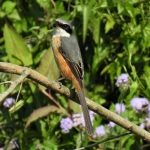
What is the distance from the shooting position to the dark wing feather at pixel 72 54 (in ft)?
12.7

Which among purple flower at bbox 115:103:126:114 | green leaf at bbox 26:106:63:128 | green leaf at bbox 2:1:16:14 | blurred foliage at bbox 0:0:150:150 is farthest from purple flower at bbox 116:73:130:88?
green leaf at bbox 2:1:16:14

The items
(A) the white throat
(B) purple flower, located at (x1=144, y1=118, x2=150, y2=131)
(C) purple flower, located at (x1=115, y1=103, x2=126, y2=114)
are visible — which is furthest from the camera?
(C) purple flower, located at (x1=115, y1=103, x2=126, y2=114)

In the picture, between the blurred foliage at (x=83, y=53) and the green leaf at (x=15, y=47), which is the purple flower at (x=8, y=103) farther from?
the green leaf at (x=15, y=47)

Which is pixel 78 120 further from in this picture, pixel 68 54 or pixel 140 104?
pixel 68 54

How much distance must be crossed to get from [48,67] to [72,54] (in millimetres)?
854

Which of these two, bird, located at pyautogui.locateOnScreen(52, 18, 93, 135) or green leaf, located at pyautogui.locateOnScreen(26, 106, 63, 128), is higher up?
bird, located at pyautogui.locateOnScreen(52, 18, 93, 135)

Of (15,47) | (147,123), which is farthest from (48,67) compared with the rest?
(147,123)

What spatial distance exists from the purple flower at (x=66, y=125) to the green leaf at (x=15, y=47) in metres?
0.57

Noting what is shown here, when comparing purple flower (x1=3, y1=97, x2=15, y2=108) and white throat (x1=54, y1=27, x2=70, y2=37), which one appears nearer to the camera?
white throat (x1=54, y1=27, x2=70, y2=37)

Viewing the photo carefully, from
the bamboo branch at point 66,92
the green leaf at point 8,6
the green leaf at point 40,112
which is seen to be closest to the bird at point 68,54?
the bamboo branch at point 66,92

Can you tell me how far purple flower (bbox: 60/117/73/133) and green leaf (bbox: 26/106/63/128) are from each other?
157 millimetres

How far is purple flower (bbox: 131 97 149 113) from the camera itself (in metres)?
4.42

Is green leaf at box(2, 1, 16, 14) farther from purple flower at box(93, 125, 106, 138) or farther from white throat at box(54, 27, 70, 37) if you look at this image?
purple flower at box(93, 125, 106, 138)

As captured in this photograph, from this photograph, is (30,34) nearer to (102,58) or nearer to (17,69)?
(102,58)
